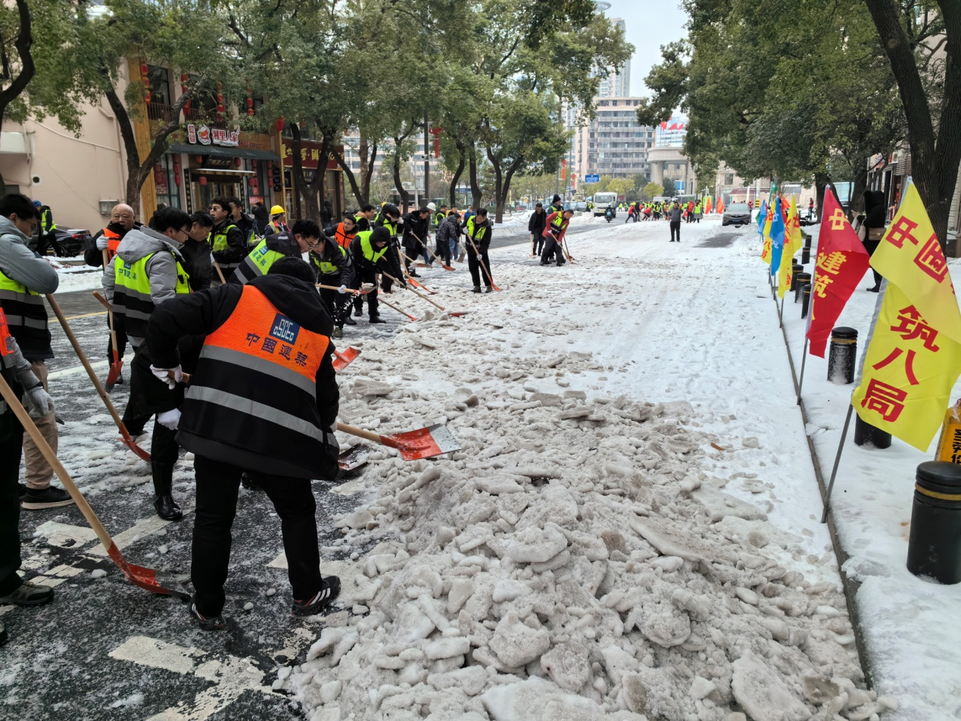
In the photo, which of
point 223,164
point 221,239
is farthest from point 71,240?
point 221,239

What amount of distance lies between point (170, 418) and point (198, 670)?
170cm

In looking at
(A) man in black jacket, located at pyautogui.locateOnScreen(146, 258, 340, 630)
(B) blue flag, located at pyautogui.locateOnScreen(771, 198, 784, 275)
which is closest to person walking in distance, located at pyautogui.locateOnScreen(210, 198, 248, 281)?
(A) man in black jacket, located at pyautogui.locateOnScreen(146, 258, 340, 630)

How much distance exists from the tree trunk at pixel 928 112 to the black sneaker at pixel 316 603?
9.54 metres

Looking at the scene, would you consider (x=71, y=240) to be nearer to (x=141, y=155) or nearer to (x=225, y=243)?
(x=141, y=155)

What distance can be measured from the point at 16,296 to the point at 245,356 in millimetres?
2237

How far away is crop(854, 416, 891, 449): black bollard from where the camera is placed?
5.57m

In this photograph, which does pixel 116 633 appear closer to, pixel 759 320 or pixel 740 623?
pixel 740 623

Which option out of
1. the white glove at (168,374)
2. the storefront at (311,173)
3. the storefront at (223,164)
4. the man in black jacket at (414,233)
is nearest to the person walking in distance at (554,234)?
the man in black jacket at (414,233)

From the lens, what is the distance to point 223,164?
3086 centimetres

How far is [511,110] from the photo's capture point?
1289 inches

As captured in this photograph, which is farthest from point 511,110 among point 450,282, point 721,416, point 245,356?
point 245,356

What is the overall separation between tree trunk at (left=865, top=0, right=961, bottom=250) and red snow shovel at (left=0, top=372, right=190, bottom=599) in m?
10.1

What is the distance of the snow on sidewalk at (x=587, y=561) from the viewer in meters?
2.79

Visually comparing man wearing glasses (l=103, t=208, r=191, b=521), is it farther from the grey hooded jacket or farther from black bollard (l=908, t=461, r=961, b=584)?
black bollard (l=908, t=461, r=961, b=584)
